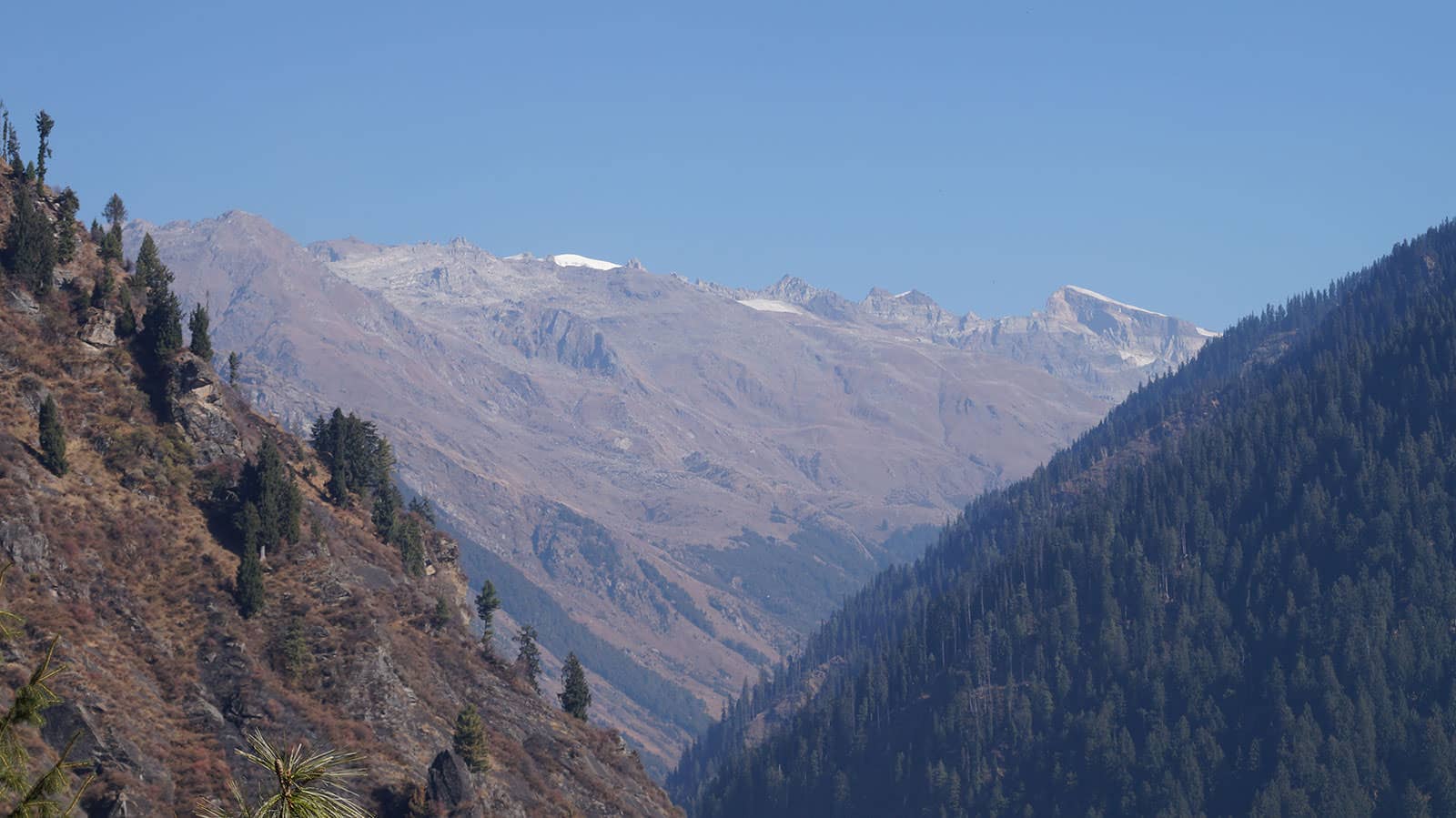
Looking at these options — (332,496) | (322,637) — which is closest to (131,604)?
(322,637)

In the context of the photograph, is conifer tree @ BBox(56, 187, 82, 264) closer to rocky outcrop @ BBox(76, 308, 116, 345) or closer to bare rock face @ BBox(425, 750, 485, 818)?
rocky outcrop @ BBox(76, 308, 116, 345)

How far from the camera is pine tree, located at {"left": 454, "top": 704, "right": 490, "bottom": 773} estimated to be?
130375mm

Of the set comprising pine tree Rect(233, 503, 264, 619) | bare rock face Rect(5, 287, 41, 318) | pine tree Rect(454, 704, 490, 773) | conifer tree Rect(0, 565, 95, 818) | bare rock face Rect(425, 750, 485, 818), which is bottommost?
bare rock face Rect(425, 750, 485, 818)

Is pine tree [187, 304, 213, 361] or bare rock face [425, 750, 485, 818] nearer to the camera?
bare rock face [425, 750, 485, 818]

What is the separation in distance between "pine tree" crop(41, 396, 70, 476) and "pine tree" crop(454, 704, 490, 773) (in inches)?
1574

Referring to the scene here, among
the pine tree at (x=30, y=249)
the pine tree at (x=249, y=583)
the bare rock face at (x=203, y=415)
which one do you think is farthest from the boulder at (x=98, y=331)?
the pine tree at (x=249, y=583)

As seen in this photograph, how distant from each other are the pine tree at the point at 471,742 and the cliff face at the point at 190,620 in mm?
1639

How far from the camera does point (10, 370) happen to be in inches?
4980

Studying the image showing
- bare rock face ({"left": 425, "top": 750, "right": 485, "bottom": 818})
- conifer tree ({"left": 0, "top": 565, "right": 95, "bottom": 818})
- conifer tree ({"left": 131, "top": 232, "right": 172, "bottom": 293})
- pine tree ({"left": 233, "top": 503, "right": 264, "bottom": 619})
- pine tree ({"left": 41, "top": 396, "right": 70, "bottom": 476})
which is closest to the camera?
conifer tree ({"left": 0, "top": 565, "right": 95, "bottom": 818})

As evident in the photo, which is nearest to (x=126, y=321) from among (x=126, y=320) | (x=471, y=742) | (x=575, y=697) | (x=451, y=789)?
(x=126, y=320)

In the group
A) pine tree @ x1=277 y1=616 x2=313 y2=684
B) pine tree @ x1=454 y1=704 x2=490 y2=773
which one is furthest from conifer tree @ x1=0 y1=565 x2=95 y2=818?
pine tree @ x1=454 y1=704 x2=490 y2=773

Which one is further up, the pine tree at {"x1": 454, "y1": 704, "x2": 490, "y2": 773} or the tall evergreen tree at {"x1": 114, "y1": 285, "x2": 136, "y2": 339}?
the tall evergreen tree at {"x1": 114, "y1": 285, "x2": 136, "y2": 339}

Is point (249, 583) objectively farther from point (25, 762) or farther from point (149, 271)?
point (25, 762)

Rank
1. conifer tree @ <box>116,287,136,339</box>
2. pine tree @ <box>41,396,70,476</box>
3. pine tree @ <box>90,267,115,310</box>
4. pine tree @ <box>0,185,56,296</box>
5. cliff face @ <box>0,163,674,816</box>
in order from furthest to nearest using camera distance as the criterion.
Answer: conifer tree @ <box>116,287,136,339</box> → pine tree @ <box>90,267,115,310</box> → pine tree @ <box>0,185,56,296</box> → pine tree @ <box>41,396,70,476</box> → cliff face @ <box>0,163,674,816</box>
